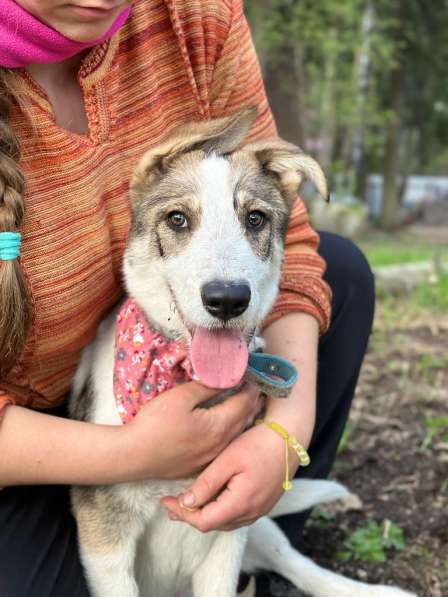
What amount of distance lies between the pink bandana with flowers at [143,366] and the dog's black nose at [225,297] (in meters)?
0.25

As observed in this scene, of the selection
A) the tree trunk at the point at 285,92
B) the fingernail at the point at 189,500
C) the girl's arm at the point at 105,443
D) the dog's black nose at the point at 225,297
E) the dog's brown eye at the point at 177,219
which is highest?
the dog's brown eye at the point at 177,219

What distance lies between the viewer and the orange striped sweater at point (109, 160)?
73.6 inches

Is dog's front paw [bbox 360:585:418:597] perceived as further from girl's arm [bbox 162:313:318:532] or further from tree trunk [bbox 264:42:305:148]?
tree trunk [bbox 264:42:305:148]

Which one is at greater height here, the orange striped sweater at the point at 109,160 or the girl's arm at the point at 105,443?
the orange striped sweater at the point at 109,160

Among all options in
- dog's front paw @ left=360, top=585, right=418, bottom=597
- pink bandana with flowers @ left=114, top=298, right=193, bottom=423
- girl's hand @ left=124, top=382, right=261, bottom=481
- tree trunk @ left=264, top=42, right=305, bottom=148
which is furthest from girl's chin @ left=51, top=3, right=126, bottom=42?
tree trunk @ left=264, top=42, right=305, bottom=148

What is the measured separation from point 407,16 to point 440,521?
18438mm

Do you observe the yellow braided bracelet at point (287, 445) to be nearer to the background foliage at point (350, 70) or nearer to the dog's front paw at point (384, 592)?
the dog's front paw at point (384, 592)

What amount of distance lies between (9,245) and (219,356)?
0.55 metres

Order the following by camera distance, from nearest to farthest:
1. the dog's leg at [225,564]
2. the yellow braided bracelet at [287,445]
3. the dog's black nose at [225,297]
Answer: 1. the dog's black nose at [225,297]
2. the yellow braided bracelet at [287,445]
3. the dog's leg at [225,564]

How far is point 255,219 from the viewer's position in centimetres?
193

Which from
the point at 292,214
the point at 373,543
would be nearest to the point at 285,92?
the point at 292,214

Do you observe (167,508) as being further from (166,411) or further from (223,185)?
(223,185)

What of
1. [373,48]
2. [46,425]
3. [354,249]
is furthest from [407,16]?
[46,425]

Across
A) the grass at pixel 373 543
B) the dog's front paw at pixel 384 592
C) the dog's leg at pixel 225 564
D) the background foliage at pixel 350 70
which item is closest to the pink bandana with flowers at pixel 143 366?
the dog's leg at pixel 225 564
